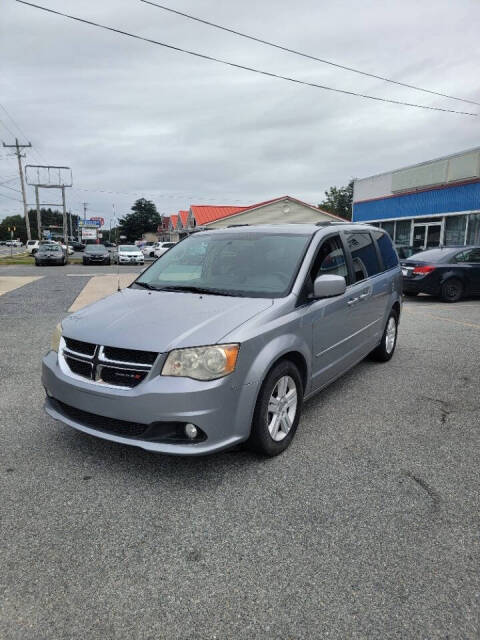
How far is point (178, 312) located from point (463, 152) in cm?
1982

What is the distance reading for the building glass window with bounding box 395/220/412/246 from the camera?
75.9 ft

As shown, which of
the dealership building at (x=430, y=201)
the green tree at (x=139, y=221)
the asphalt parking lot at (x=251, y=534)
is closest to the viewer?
the asphalt parking lot at (x=251, y=534)

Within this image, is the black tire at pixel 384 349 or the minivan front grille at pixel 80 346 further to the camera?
the black tire at pixel 384 349

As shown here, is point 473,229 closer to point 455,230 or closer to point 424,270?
point 455,230

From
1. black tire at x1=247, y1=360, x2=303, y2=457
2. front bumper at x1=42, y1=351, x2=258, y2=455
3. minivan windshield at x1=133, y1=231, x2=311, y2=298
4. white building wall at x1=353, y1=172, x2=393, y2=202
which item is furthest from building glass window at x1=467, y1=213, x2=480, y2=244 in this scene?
front bumper at x1=42, y1=351, x2=258, y2=455

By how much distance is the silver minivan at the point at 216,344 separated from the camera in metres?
2.72

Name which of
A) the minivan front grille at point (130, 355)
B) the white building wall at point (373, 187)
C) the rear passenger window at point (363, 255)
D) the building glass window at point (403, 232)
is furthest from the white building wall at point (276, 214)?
the minivan front grille at point (130, 355)

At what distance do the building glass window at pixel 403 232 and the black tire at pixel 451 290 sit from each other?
12.4m

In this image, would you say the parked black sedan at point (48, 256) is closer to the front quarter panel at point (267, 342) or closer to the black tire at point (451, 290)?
the black tire at point (451, 290)

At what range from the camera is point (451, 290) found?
11328mm

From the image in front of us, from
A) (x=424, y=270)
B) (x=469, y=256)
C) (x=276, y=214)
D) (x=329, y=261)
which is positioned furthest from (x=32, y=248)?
(x=329, y=261)

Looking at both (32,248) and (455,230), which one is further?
(32,248)

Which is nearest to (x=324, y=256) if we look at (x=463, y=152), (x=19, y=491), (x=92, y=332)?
(x=92, y=332)

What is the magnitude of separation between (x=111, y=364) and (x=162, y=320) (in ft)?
1.50
